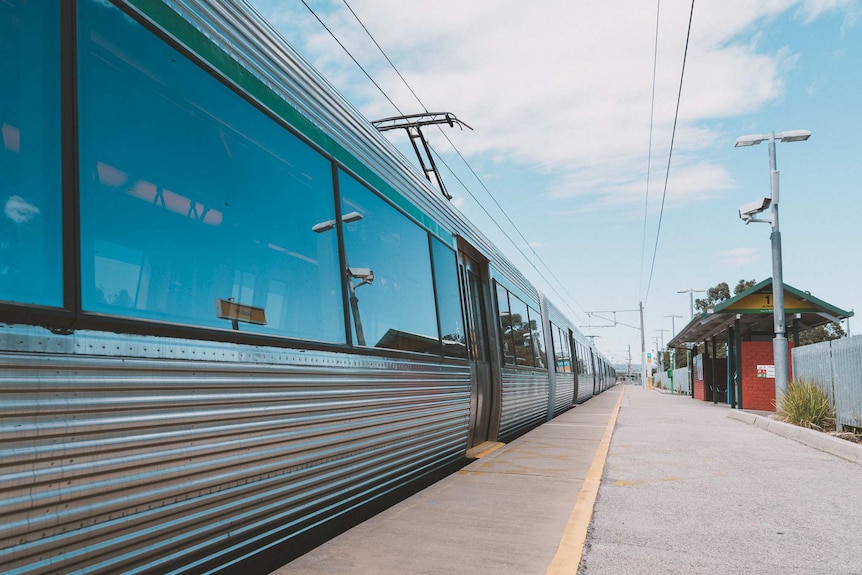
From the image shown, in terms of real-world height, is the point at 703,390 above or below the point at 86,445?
below

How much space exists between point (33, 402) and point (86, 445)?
0.89 feet

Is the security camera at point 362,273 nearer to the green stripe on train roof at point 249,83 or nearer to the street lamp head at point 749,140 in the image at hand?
the green stripe on train roof at point 249,83

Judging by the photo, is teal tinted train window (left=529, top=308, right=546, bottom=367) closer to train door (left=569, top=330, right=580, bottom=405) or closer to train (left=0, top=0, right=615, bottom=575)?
train door (left=569, top=330, right=580, bottom=405)

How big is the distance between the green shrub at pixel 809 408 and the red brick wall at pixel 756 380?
7.08 metres

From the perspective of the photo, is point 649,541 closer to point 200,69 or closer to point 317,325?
point 317,325

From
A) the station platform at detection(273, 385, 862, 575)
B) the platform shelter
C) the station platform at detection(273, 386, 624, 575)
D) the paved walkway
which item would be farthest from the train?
the platform shelter

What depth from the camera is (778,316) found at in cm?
1473

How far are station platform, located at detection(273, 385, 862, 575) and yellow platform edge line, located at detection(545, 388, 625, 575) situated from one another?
12 millimetres

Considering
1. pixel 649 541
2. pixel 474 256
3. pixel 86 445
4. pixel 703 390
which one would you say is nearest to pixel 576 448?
pixel 474 256

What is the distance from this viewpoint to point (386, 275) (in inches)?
208

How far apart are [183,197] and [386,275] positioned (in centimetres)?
246

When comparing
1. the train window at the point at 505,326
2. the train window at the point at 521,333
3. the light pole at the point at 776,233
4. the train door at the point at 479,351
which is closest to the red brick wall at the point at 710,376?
the light pole at the point at 776,233

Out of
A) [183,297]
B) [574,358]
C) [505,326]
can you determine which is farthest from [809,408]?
[183,297]

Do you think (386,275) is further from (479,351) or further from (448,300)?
(479,351)
